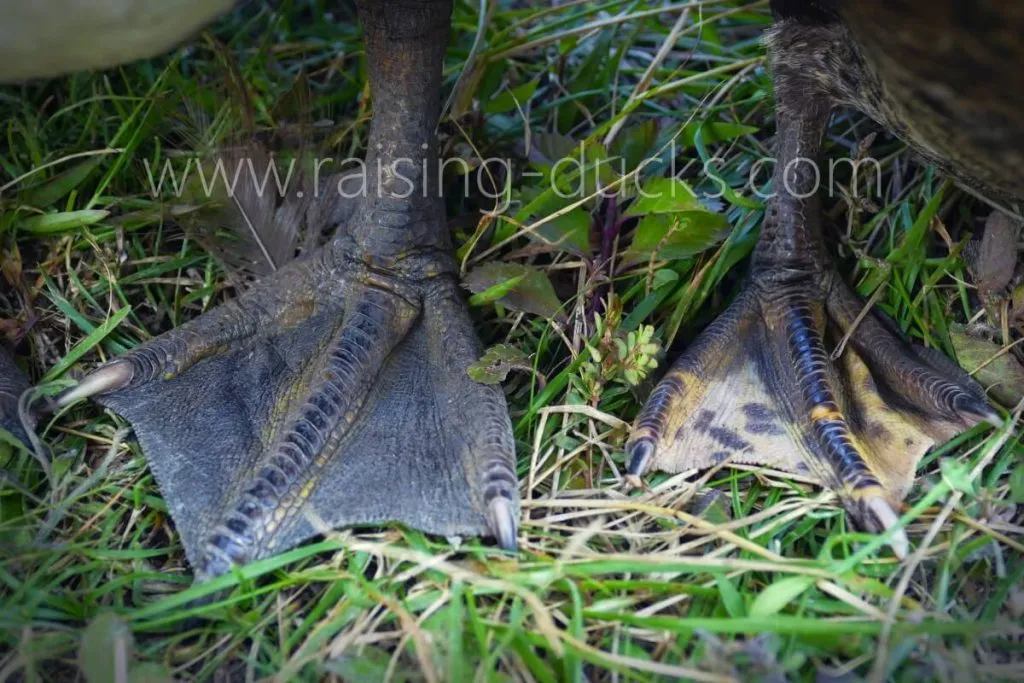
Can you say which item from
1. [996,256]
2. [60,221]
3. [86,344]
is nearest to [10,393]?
[86,344]

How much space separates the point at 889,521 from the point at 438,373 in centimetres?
89

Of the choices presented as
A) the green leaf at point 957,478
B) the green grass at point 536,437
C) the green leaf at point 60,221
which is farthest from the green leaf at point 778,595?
the green leaf at point 60,221

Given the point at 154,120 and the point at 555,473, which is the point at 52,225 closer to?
the point at 154,120

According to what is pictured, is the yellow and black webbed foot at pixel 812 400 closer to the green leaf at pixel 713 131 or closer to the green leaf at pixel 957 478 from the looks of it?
the green leaf at pixel 957 478

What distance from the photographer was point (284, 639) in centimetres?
150

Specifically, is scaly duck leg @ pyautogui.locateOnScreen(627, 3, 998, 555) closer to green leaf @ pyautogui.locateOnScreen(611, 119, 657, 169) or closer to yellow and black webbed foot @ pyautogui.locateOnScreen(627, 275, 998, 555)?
yellow and black webbed foot @ pyautogui.locateOnScreen(627, 275, 998, 555)

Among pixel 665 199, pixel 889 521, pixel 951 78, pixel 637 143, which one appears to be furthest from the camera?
pixel 637 143

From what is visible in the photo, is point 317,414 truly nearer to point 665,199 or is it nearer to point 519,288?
point 519,288

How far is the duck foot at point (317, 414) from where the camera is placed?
1661 millimetres

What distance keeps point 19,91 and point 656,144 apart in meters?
1.54

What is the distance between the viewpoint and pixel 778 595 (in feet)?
4.88

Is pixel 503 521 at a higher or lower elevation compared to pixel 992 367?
lower

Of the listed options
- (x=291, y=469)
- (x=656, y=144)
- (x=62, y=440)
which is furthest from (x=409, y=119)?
(x=62, y=440)

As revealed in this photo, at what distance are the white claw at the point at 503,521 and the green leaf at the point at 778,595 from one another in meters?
0.39
